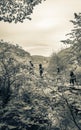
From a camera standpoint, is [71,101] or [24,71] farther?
[24,71]

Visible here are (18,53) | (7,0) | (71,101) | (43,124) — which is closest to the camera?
(7,0)

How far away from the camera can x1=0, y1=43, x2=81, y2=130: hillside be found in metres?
25.2

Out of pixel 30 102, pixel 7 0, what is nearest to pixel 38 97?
pixel 30 102

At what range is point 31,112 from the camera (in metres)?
26.2

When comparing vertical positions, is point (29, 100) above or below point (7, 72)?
below

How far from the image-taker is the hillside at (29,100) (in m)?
25.2

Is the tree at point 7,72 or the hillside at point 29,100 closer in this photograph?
the hillside at point 29,100

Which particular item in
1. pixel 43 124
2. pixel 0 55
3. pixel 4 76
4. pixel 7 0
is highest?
pixel 7 0

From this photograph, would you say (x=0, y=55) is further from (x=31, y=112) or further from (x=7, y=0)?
(x=7, y=0)

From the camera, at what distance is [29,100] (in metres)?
27.3

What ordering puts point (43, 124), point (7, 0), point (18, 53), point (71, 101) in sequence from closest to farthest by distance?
point (7, 0) < point (71, 101) < point (43, 124) < point (18, 53)

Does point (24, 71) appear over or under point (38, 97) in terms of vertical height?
over

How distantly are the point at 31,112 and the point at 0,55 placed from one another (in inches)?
211

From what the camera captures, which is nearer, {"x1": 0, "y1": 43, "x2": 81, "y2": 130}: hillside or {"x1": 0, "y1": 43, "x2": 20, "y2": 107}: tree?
{"x1": 0, "y1": 43, "x2": 81, "y2": 130}: hillside
